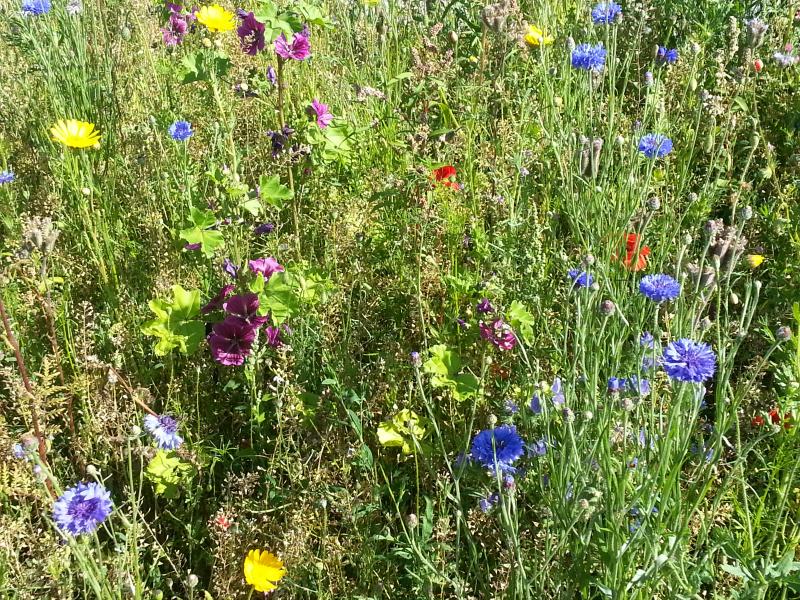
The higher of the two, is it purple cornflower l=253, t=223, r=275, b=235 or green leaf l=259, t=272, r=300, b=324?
purple cornflower l=253, t=223, r=275, b=235

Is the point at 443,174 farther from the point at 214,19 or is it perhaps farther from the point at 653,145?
the point at 214,19

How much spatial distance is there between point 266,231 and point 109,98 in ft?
3.97

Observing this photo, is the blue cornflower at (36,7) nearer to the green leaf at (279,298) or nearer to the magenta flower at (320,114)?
the magenta flower at (320,114)

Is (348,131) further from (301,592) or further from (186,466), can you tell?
(301,592)

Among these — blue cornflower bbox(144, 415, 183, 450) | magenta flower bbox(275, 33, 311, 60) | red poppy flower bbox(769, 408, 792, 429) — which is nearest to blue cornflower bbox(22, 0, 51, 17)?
magenta flower bbox(275, 33, 311, 60)

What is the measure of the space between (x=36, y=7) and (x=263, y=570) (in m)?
2.56

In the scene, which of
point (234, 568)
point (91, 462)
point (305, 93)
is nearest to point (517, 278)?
point (234, 568)

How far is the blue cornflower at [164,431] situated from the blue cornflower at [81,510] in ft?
1.56

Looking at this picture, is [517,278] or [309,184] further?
[309,184]

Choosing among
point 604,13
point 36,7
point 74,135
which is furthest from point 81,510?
point 36,7

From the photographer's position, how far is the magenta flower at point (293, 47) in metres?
2.31

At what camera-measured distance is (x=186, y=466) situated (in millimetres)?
1781

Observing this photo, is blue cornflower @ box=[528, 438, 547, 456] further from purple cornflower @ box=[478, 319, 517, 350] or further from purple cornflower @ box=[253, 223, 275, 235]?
purple cornflower @ box=[253, 223, 275, 235]

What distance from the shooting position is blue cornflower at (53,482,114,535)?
1229 mm
